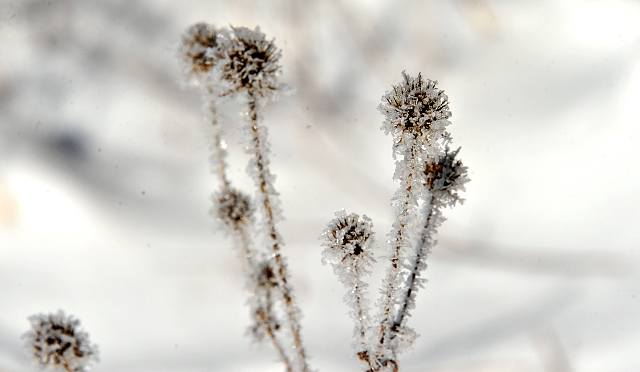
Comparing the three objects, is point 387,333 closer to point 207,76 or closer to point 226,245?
point 207,76

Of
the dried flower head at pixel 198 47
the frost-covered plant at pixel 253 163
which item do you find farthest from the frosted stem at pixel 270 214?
the dried flower head at pixel 198 47

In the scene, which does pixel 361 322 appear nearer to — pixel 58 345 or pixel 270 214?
pixel 270 214

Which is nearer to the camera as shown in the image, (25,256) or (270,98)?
(270,98)

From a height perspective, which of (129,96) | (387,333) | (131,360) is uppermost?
(129,96)

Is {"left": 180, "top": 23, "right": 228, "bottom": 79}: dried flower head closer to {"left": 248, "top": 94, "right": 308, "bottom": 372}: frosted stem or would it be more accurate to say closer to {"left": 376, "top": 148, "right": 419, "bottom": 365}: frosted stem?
{"left": 248, "top": 94, "right": 308, "bottom": 372}: frosted stem

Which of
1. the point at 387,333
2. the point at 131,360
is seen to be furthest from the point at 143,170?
the point at 387,333

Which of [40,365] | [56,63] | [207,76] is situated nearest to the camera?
[40,365]

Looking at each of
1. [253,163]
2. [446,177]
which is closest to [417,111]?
[446,177]
